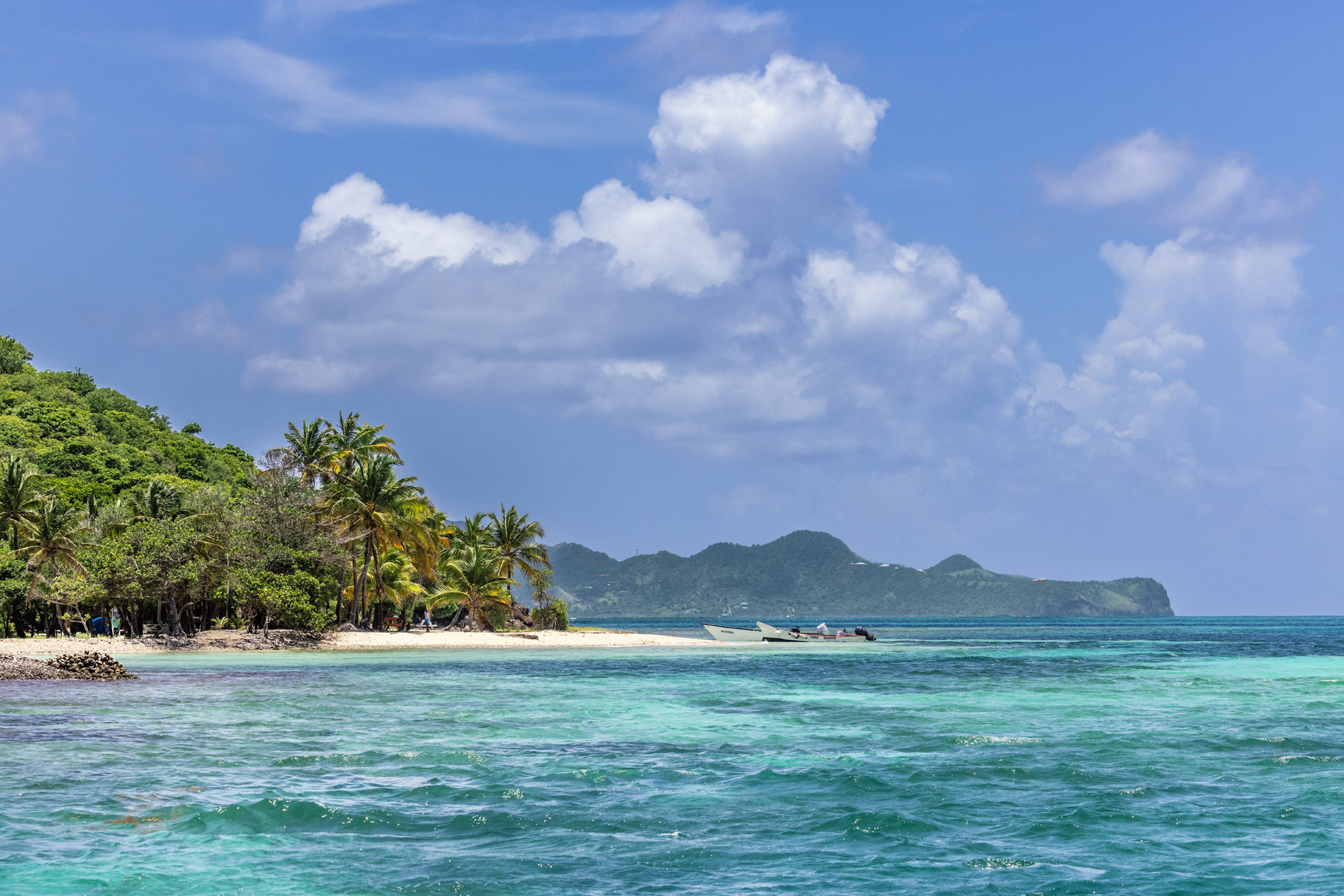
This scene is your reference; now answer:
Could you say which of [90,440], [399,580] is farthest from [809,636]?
[90,440]

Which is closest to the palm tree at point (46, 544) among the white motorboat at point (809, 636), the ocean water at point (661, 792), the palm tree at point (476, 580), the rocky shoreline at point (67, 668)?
the rocky shoreline at point (67, 668)

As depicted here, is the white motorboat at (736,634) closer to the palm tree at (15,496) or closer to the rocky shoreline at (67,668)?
the palm tree at (15,496)

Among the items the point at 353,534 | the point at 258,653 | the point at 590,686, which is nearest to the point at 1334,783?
the point at 590,686

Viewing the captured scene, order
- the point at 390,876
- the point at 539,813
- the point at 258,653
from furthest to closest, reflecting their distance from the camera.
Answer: the point at 258,653, the point at 539,813, the point at 390,876

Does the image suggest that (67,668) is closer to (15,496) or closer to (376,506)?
(15,496)

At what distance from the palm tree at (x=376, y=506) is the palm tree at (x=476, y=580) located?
27.2 ft

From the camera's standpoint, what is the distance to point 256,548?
4819cm

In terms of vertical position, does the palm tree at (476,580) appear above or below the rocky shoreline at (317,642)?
above

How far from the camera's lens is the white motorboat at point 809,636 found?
6838 cm

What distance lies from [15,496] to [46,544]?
2448 millimetres

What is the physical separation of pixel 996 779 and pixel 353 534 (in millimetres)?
43336

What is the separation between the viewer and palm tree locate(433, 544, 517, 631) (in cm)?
6388

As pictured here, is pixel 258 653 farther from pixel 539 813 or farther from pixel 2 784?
pixel 539 813

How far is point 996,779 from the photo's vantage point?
14.4 metres
